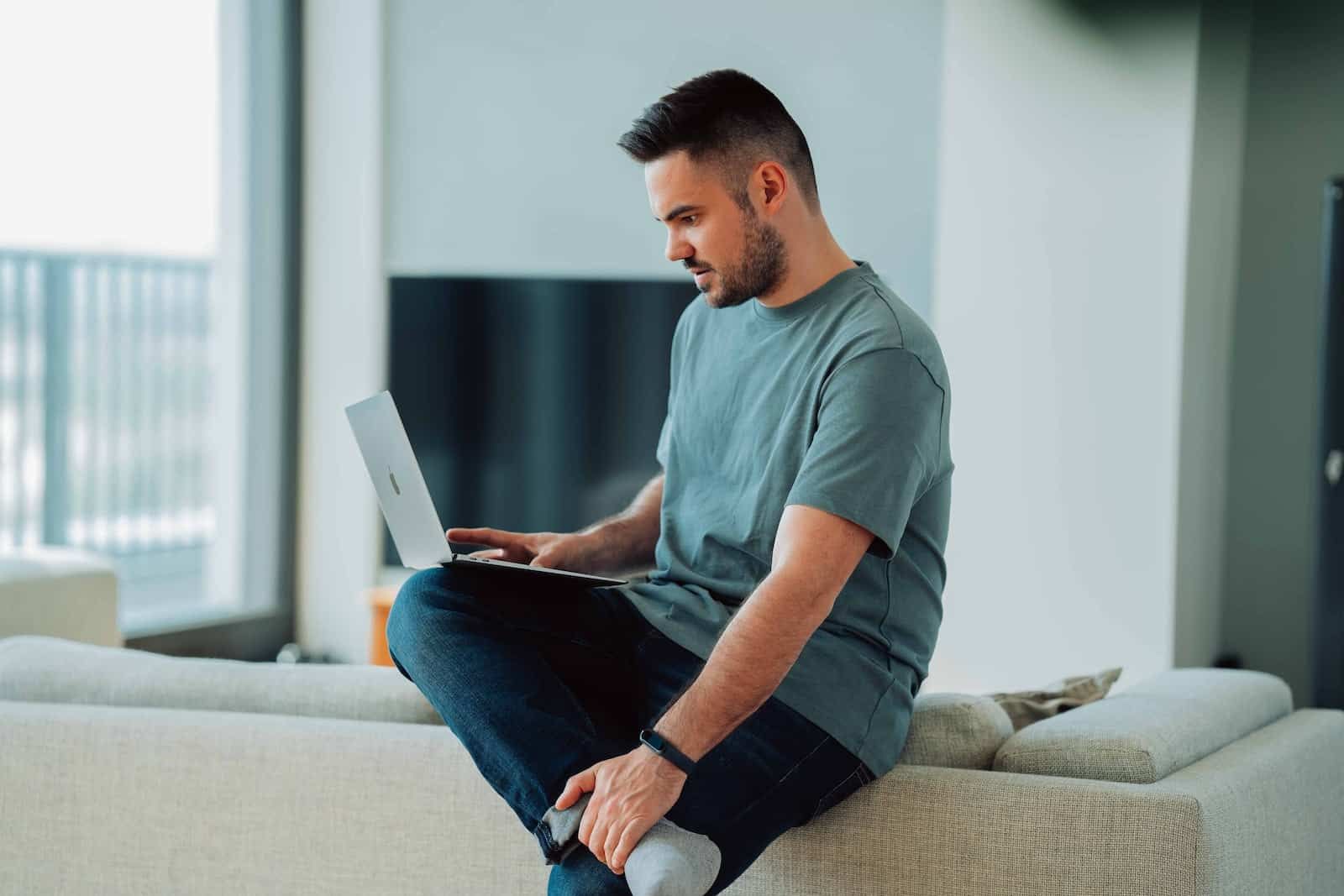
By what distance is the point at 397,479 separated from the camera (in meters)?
1.68

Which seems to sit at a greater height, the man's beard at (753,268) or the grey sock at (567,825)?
the man's beard at (753,268)

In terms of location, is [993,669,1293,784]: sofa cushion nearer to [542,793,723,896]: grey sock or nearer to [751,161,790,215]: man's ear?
[542,793,723,896]: grey sock

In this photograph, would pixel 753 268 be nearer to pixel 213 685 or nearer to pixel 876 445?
pixel 876 445

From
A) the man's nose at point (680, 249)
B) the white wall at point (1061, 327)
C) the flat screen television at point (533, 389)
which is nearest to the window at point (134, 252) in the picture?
the flat screen television at point (533, 389)

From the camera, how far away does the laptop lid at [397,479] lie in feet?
5.43

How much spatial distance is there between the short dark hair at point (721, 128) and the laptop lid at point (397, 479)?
0.42m

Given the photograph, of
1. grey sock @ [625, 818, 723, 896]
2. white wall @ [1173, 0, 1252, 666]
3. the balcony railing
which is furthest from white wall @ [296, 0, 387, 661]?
grey sock @ [625, 818, 723, 896]

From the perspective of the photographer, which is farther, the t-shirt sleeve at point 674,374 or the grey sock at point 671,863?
the t-shirt sleeve at point 674,374

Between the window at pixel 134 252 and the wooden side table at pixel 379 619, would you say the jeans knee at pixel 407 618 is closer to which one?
the wooden side table at pixel 379 619

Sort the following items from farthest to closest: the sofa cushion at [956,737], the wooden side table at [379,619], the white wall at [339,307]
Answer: the white wall at [339,307] < the wooden side table at [379,619] < the sofa cushion at [956,737]

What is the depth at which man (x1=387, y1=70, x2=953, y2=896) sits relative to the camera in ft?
4.73

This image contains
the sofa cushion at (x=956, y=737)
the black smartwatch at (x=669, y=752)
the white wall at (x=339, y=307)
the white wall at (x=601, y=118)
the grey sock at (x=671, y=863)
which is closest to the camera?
the grey sock at (x=671, y=863)

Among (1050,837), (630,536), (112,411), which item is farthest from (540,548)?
(112,411)

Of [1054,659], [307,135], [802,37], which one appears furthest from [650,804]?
[307,135]
